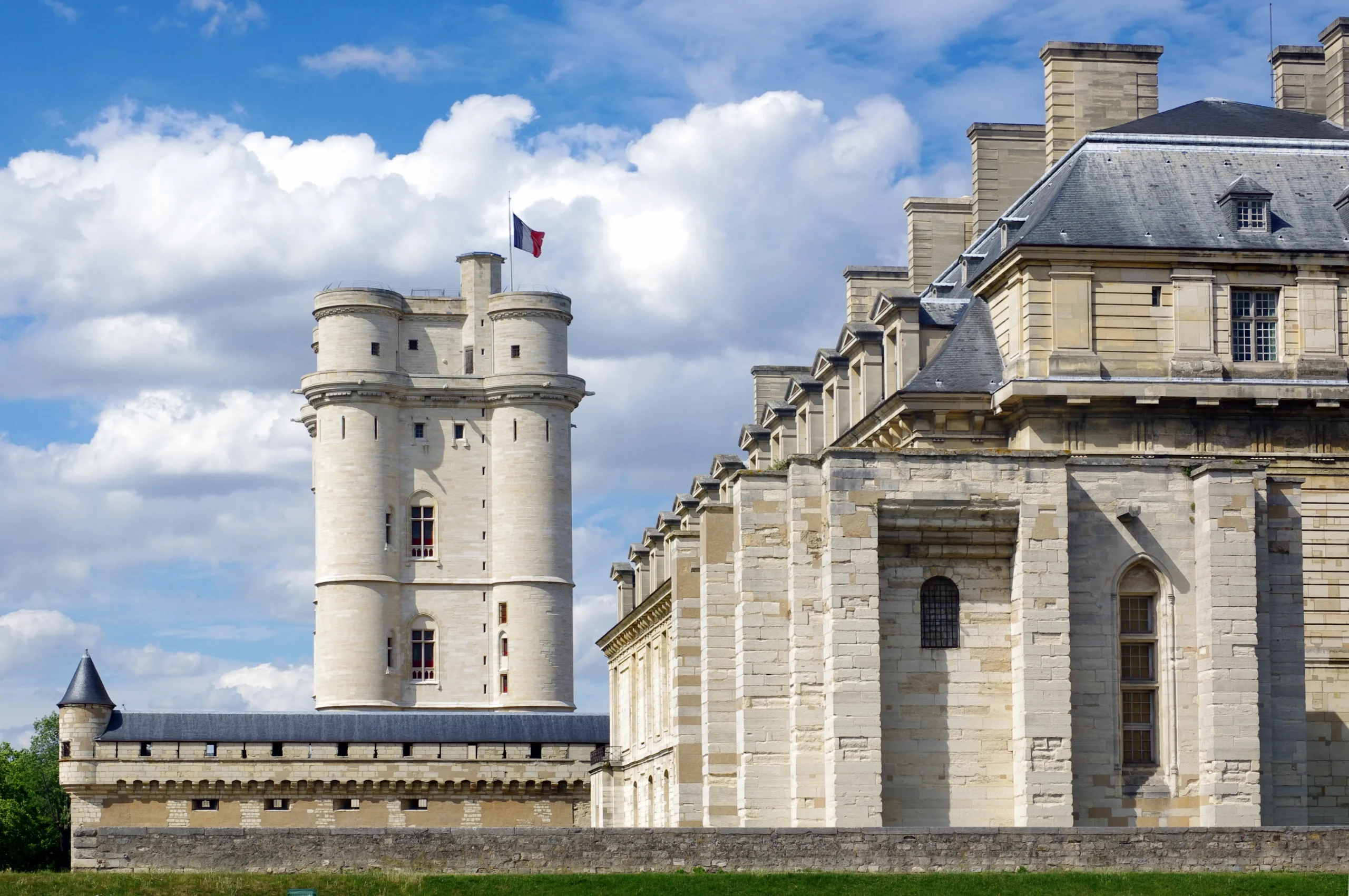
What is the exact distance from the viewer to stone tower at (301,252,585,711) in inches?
3583

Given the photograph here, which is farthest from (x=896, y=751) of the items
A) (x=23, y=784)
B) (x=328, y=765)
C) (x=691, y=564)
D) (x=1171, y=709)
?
(x=23, y=784)

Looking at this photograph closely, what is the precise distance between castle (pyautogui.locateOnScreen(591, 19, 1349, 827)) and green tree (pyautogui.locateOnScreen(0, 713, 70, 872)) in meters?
39.2

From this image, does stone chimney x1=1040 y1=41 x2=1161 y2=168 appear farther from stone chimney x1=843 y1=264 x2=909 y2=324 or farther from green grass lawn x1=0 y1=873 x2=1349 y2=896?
green grass lawn x1=0 y1=873 x2=1349 y2=896

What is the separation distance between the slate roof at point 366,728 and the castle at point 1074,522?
80.2 ft

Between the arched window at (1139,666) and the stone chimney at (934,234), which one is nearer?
the arched window at (1139,666)

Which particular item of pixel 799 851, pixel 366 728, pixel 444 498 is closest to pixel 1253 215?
pixel 799 851

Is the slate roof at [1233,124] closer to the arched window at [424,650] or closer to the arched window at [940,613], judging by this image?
the arched window at [940,613]

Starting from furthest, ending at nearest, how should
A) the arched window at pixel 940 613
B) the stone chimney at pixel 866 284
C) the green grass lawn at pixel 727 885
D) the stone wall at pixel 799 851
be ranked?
the stone chimney at pixel 866 284
the arched window at pixel 940 613
the stone wall at pixel 799 851
the green grass lawn at pixel 727 885

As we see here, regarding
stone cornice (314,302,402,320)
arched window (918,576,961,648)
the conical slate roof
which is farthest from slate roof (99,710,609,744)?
arched window (918,576,961,648)

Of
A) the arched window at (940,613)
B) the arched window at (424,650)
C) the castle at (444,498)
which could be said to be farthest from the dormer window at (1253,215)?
the arched window at (424,650)

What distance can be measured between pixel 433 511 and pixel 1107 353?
54146 millimetres

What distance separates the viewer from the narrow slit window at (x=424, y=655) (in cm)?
9281

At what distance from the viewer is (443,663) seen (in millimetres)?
92875

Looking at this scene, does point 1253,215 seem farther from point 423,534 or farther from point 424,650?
point 424,650
